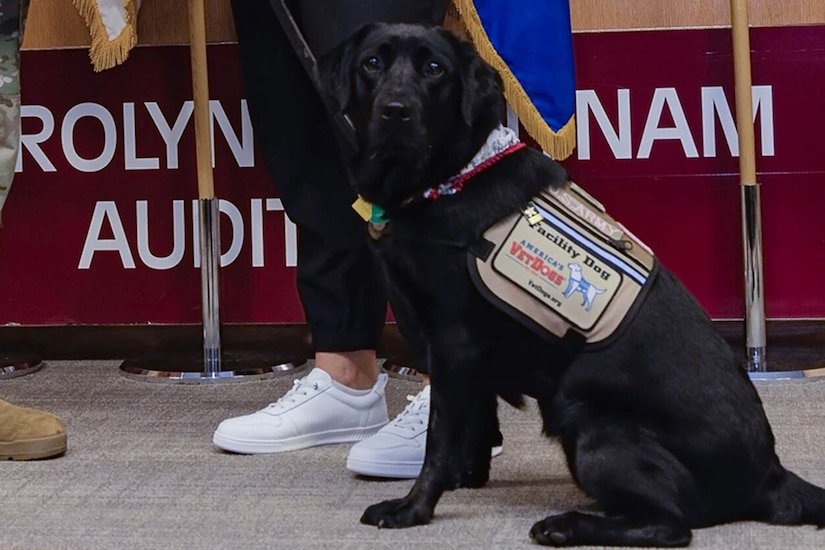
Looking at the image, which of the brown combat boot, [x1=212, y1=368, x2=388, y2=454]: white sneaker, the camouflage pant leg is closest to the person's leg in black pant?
[x1=212, y1=368, x2=388, y2=454]: white sneaker

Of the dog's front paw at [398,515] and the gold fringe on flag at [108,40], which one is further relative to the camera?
the gold fringe on flag at [108,40]

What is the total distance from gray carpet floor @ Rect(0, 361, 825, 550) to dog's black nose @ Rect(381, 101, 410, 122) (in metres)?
0.48

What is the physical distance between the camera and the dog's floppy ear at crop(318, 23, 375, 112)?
5.42 ft

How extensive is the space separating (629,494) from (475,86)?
0.54 meters

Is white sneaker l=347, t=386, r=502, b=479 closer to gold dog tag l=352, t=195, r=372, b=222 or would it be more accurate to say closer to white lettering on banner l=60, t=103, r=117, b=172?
gold dog tag l=352, t=195, r=372, b=222

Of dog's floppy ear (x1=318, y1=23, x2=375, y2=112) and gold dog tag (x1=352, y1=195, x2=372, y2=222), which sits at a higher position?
dog's floppy ear (x1=318, y1=23, x2=375, y2=112)

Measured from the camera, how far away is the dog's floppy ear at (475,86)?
159 centimetres

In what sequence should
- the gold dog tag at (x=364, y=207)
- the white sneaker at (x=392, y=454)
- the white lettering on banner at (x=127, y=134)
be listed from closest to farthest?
the gold dog tag at (x=364, y=207) < the white sneaker at (x=392, y=454) < the white lettering on banner at (x=127, y=134)

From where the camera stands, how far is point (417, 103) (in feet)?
5.14

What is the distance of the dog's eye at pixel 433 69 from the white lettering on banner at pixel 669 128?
1.18m

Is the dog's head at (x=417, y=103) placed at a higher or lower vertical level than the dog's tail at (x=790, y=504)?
higher

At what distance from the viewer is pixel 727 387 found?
1.50 meters

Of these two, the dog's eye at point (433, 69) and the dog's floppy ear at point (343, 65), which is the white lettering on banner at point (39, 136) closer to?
the dog's floppy ear at point (343, 65)

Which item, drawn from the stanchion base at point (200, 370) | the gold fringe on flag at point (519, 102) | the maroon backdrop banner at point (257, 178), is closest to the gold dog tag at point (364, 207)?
the gold fringe on flag at point (519, 102)
